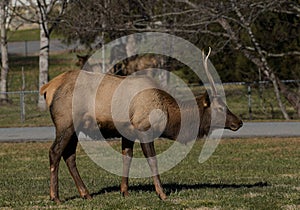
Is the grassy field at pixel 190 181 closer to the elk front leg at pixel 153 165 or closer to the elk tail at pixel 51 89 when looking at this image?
the elk front leg at pixel 153 165

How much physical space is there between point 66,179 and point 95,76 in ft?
13.1

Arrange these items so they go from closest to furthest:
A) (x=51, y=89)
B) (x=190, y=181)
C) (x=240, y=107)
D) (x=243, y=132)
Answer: (x=51, y=89)
(x=190, y=181)
(x=243, y=132)
(x=240, y=107)

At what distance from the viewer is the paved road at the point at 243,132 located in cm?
2309

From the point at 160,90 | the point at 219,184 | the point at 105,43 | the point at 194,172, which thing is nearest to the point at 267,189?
the point at 219,184

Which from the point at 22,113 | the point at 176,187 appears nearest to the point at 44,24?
the point at 22,113

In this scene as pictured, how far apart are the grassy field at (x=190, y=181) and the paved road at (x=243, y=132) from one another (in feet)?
3.54

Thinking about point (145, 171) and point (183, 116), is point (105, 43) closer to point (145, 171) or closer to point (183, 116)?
point (145, 171)

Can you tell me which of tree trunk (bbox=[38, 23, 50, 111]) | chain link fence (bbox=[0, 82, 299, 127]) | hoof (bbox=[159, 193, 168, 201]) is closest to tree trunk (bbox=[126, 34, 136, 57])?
chain link fence (bbox=[0, 82, 299, 127])

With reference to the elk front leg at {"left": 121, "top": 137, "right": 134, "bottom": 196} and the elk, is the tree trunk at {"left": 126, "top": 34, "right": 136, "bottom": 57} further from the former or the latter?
the elk

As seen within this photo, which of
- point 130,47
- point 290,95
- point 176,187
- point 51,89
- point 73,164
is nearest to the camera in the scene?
point 51,89

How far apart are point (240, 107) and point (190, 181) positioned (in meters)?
19.3

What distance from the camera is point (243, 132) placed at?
935 inches

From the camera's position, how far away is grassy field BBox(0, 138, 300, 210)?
10.3 meters

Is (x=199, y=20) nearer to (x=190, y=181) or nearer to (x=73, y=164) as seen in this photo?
(x=190, y=181)
